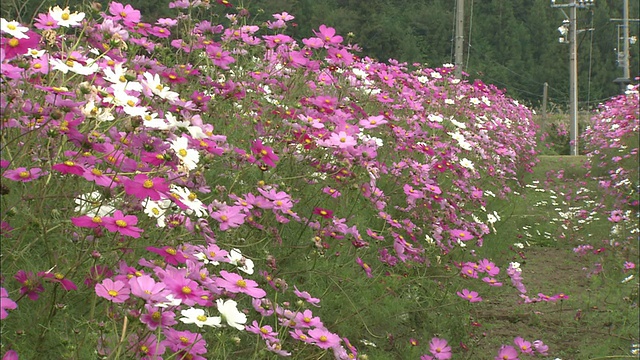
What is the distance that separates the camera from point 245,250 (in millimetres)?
2707

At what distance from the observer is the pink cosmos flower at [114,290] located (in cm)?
156

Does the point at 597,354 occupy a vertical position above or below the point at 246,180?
below

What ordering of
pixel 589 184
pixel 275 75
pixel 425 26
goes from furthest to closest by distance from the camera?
pixel 425 26, pixel 589 184, pixel 275 75

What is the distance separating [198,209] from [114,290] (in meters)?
0.32

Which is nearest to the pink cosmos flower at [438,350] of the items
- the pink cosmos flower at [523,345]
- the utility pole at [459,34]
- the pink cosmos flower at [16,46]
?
the pink cosmos flower at [523,345]

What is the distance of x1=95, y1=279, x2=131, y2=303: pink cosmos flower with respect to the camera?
156 cm

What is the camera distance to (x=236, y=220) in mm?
2168

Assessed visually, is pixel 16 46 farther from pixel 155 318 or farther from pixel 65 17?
pixel 155 318

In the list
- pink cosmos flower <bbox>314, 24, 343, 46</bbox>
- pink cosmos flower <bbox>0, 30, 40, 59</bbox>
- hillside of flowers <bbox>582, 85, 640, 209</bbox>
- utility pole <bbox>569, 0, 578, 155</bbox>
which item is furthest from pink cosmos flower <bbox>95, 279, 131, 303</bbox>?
utility pole <bbox>569, 0, 578, 155</bbox>

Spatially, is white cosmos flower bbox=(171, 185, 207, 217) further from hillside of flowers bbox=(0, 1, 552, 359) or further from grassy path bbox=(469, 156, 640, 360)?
grassy path bbox=(469, 156, 640, 360)

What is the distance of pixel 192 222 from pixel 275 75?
204cm

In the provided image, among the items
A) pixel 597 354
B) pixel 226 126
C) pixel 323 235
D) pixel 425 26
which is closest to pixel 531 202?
pixel 597 354

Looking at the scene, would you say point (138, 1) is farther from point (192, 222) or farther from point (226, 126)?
point (192, 222)

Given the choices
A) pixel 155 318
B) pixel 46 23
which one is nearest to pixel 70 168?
pixel 155 318
